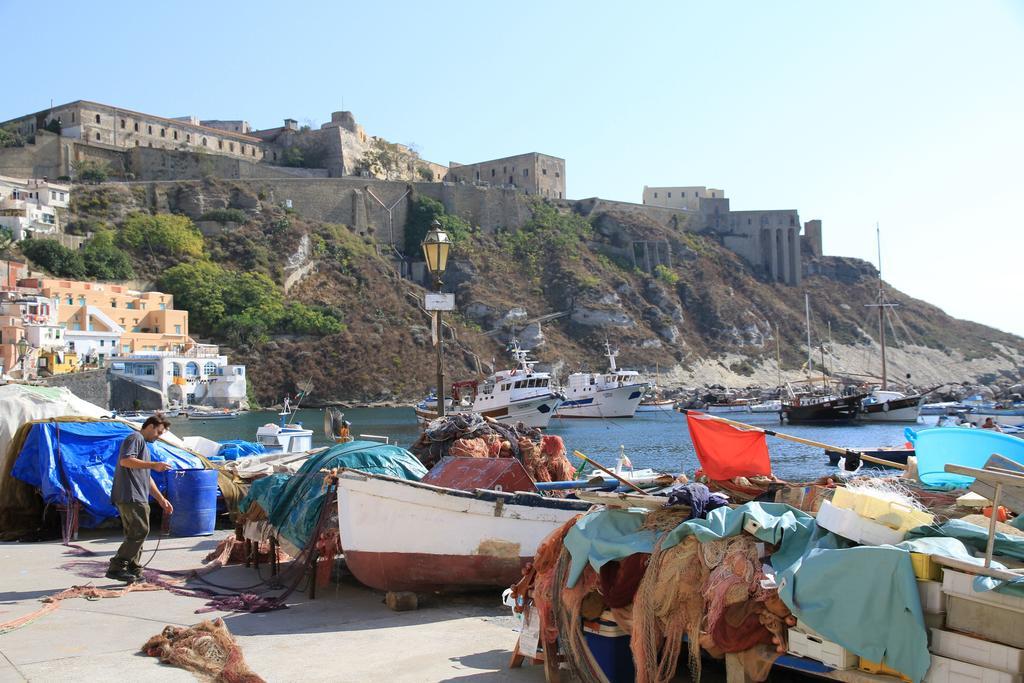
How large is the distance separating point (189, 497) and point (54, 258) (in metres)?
62.4

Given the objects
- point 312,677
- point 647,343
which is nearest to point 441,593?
point 312,677

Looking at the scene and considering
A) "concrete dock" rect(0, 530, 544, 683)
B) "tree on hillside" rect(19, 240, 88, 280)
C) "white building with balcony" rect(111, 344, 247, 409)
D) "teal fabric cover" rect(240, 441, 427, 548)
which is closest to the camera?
"concrete dock" rect(0, 530, 544, 683)

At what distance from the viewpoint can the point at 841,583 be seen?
13.7 ft

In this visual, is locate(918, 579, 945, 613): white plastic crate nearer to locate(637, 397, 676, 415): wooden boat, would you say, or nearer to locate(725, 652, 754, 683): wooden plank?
locate(725, 652, 754, 683): wooden plank

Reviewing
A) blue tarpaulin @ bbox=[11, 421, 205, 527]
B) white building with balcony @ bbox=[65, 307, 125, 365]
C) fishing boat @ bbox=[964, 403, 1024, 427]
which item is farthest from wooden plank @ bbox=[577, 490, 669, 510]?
white building with balcony @ bbox=[65, 307, 125, 365]

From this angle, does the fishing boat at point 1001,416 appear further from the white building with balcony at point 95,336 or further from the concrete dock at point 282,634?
the white building with balcony at point 95,336

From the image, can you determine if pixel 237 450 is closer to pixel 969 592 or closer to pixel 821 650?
pixel 821 650

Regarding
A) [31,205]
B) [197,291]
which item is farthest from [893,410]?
[31,205]

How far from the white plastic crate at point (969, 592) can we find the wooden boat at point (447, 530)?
3526mm

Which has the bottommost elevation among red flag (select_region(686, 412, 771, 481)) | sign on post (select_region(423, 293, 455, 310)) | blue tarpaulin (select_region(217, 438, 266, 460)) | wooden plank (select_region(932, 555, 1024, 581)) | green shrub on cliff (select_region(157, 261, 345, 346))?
blue tarpaulin (select_region(217, 438, 266, 460))

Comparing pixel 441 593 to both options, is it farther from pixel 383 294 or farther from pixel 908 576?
pixel 383 294

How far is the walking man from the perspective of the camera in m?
7.61

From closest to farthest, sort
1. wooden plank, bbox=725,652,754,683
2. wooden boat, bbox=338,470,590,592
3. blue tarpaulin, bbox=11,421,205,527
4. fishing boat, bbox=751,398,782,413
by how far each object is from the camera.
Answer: wooden plank, bbox=725,652,754,683 → wooden boat, bbox=338,470,590,592 → blue tarpaulin, bbox=11,421,205,527 → fishing boat, bbox=751,398,782,413

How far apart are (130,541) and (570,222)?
8667 cm
